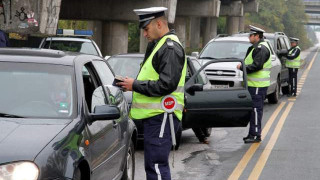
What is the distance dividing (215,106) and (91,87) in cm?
556

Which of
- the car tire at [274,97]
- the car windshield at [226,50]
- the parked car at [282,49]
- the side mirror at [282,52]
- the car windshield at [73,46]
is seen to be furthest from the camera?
the parked car at [282,49]

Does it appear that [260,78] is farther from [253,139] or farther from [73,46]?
[73,46]

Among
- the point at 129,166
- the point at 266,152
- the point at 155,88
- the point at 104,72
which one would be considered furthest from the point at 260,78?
the point at 155,88

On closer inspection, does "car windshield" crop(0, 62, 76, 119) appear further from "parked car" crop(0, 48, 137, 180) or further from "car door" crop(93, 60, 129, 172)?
"car door" crop(93, 60, 129, 172)

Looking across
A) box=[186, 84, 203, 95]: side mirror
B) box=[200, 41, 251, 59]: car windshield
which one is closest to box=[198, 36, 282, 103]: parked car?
box=[200, 41, 251, 59]: car windshield

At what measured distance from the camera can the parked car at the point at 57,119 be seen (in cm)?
567

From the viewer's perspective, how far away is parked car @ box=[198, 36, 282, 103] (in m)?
19.8

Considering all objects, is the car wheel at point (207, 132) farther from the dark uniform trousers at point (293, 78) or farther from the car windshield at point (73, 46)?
the dark uniform trousers at point (293, 78)

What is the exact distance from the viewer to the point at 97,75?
7895 millimetres

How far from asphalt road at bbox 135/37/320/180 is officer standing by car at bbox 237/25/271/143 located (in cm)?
36

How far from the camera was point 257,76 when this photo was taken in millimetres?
14211

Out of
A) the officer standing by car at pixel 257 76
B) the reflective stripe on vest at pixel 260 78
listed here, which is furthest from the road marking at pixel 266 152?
the reflective stripe on vest at pixel 260 78

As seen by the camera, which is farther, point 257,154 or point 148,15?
Answer: point 257,154

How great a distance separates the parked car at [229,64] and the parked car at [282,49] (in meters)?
0.34
